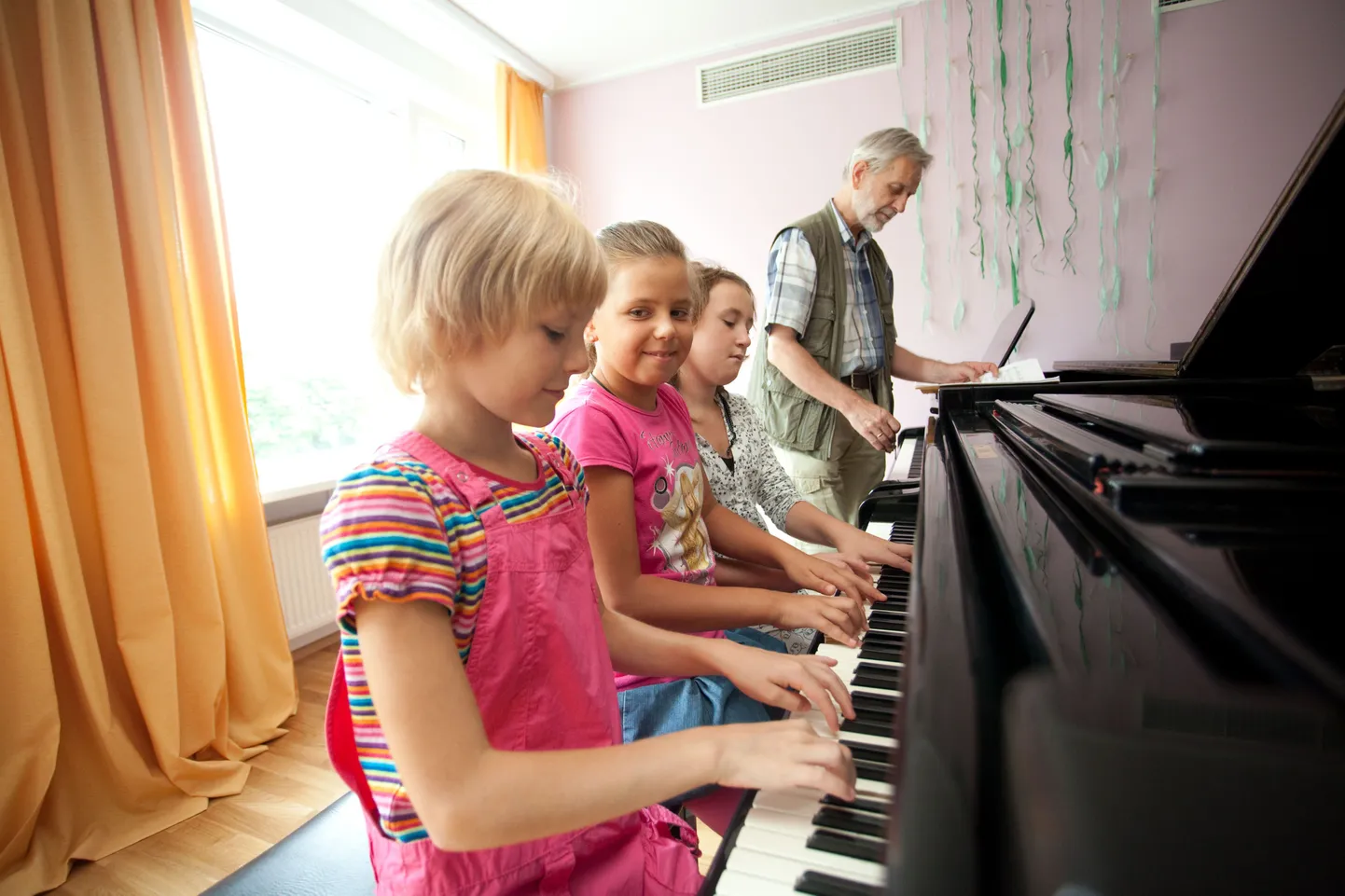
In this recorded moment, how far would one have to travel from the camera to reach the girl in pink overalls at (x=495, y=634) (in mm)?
521

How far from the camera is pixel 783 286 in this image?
2135 millimetres

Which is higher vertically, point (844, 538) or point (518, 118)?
point (518, 118)

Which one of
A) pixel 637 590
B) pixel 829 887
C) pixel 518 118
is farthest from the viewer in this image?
pixel 518 118

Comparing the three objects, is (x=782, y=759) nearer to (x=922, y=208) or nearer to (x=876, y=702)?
(x=876, y=702)

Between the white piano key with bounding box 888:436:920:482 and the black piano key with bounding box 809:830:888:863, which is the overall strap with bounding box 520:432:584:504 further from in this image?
the white piano key with bounding box 888:436:920:482

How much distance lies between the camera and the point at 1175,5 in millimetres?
2902

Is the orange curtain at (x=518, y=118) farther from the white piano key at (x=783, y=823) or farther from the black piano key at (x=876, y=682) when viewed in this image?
the white piano key at (x=783, y=823)

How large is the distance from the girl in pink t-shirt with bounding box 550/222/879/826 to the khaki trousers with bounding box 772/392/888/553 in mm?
1077

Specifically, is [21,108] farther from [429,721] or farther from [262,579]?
[429,721]

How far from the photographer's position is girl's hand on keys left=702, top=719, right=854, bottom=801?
0.50 meters

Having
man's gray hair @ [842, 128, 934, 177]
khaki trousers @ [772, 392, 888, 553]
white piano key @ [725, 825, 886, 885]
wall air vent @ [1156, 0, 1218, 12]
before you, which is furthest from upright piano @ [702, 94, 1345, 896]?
wall air vent @ [1156, 0, 1218, 12]

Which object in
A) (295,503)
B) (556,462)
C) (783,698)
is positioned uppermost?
(556,462)

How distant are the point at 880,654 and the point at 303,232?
3132 millimetres

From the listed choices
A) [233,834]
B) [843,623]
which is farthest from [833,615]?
[233,834]
